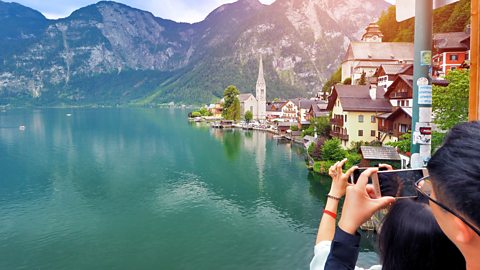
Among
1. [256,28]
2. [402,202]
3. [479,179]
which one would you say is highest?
[256,28]

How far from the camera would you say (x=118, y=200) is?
1914 cm

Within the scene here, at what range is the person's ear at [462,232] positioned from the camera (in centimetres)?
79

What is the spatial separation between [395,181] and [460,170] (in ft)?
1.63

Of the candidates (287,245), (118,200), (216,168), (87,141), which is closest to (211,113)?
(87,141)

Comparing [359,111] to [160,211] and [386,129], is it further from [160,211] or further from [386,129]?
[160,211]

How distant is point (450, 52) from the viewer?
87.0 ft

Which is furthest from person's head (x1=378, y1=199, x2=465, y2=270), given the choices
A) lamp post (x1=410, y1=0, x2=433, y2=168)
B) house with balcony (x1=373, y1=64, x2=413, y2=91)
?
house with balcony (x1=373, y1=64, x2=413, y2=91)

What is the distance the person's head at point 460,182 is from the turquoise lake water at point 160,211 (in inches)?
342

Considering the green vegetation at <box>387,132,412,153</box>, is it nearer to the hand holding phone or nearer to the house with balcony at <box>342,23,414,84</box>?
the hand holding phone

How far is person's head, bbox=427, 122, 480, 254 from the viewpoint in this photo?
763 mm

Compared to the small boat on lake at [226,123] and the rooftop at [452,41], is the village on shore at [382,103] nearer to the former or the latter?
the rooftop at [452,41]

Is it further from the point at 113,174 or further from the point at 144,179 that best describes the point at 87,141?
the point at 144,179

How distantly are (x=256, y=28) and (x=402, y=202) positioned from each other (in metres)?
189

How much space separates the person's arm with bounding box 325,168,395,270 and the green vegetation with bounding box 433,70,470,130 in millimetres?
14604
